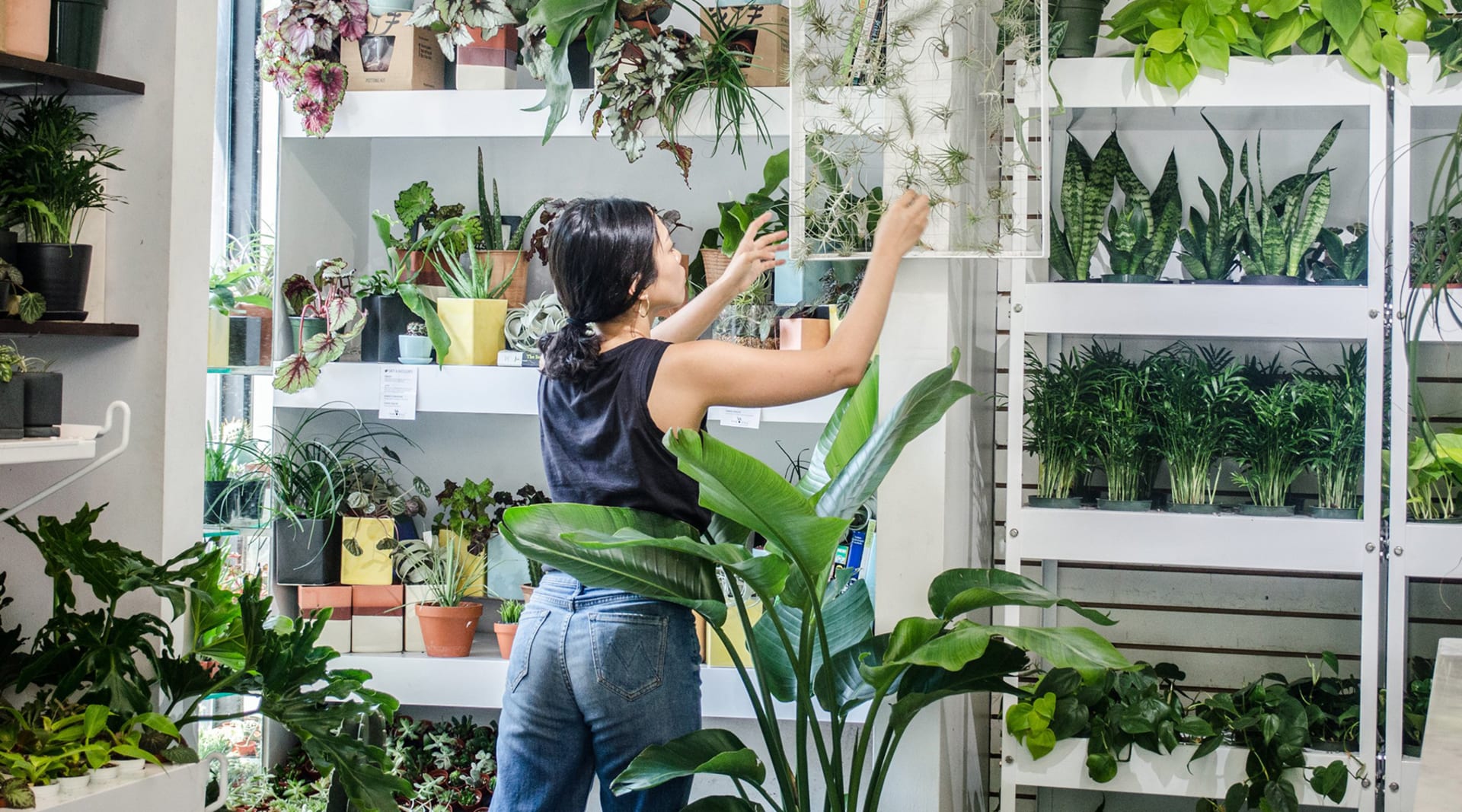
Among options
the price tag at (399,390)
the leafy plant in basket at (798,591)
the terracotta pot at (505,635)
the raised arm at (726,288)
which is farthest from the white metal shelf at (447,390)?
the leafy plant in basket at (798,591)

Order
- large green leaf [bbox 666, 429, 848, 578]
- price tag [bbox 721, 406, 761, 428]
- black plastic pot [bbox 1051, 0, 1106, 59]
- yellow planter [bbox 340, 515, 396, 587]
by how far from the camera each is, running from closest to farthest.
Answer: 1. large green leaf [bbox 666, 429, 848, 578]
2. black plastic pot [bbox 1051, 0, 1106, 59]
3. price tag [bbox 721, 406, 761, 428]
4. yellow planter [bbox 340, 515, 396, 587]

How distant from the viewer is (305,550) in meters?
2.98

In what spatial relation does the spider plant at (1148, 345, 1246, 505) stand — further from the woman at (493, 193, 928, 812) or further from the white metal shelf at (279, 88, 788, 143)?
the white metal shelf at (279, 88, 788, 143)

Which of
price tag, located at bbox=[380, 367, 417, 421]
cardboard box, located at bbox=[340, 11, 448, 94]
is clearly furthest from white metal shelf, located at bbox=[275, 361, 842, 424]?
cardboard box, located at bbox=[340, 11, 448, 94]

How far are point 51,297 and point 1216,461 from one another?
7.46 ft

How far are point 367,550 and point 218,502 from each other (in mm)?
372

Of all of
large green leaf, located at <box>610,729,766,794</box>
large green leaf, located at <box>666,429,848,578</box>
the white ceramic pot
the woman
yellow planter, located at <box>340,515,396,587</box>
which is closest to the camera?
the white ceramic pot

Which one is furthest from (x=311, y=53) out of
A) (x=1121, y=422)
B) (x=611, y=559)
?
(x=1121, y=422)

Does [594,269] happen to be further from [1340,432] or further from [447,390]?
[1340,432]

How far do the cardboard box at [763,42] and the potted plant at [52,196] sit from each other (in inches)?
55.2

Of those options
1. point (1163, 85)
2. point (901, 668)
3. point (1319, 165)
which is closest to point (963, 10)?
point (1163, 85)

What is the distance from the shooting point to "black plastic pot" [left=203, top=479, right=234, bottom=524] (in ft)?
9.21

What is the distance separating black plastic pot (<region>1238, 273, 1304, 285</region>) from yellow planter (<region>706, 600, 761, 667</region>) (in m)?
1.28

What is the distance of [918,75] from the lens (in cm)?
214
